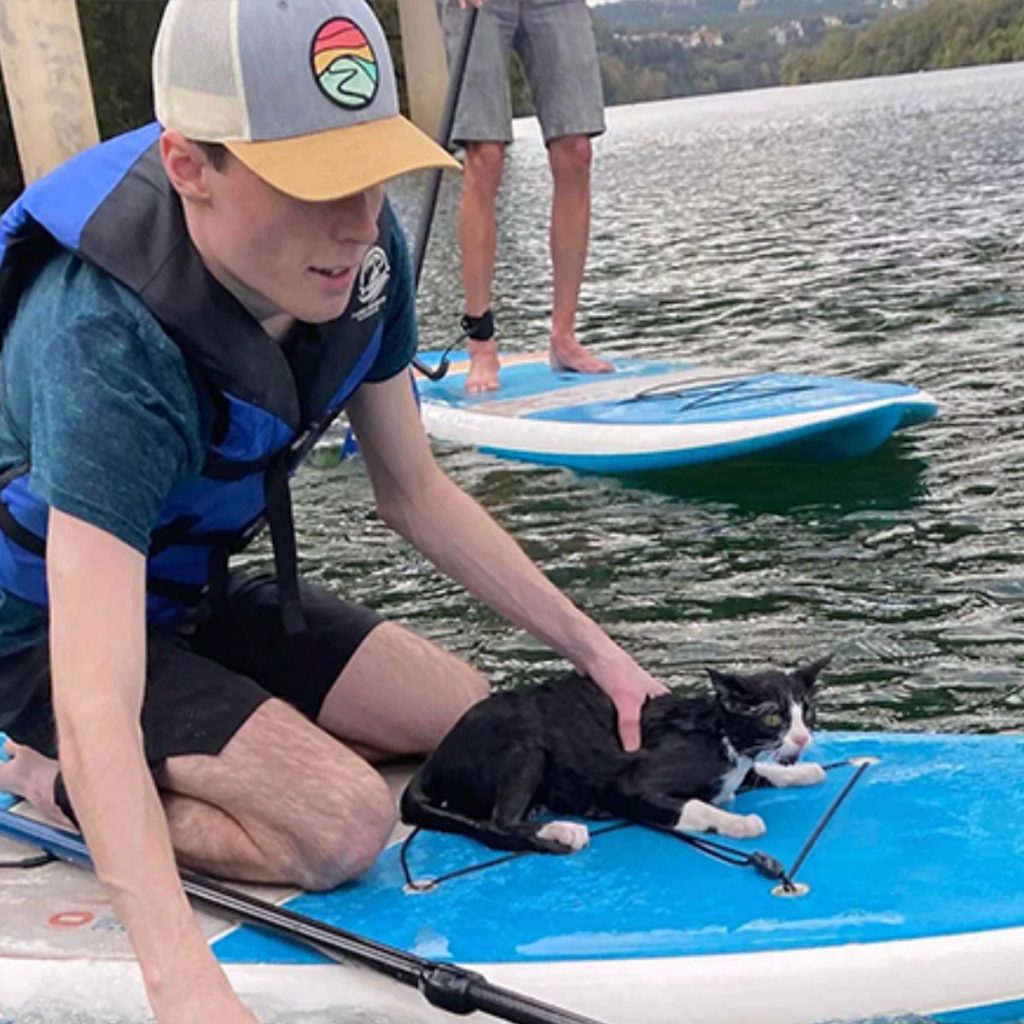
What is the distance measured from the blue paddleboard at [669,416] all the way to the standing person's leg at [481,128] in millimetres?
459

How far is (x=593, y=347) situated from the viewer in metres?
10.2

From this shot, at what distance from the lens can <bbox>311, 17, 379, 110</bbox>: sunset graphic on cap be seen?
2.27m

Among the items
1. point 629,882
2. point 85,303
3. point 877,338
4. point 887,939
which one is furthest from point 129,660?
point 877,338

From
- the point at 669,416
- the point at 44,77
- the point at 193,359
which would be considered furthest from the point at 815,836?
the point at 44,77

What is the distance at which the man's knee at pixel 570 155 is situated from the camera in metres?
6.79

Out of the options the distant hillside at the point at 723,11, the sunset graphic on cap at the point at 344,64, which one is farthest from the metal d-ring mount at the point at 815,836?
the distant hillside at the point at 723,11

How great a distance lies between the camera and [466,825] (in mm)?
2949

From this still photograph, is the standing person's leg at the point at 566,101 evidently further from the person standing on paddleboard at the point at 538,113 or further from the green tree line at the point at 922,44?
the green tree line at the point at 922,44

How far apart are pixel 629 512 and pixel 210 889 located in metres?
3.43

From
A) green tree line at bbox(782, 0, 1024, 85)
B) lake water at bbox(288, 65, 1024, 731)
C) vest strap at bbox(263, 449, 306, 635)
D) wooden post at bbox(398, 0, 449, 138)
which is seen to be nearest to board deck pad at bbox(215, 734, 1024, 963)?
vest strap at bbox(263, 449, 306, 635)

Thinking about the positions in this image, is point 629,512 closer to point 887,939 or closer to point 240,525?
point 240,525

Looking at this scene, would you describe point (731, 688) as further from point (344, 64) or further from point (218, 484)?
point (344, 64)

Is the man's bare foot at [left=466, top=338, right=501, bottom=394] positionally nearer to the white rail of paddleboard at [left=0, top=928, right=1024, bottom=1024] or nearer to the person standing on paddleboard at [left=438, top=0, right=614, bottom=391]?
the person standing on paddleboard at [left=438, top=0, right=614, bottom=391]

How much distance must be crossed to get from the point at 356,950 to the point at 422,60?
3245 centimetres
